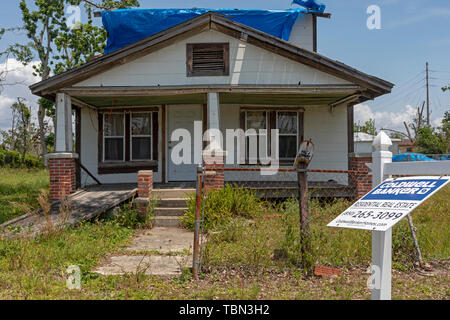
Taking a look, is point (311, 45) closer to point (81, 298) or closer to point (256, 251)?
point (256, 251)

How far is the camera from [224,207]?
7891 mm

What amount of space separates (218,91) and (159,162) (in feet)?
11.0

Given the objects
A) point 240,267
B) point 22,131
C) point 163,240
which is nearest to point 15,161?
point 22,131

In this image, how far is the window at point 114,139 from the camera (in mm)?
12055

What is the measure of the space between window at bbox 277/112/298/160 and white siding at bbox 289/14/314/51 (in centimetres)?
329

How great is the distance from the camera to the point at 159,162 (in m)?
11.8

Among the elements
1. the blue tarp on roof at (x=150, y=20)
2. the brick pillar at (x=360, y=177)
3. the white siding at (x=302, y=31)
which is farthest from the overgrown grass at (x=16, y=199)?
the white siding at (x=302, y=31)

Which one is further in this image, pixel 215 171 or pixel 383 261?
pixel 215 171

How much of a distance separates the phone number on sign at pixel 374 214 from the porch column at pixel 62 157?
7.63 meters

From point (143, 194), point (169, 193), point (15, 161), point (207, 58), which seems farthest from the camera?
point (15, 161)

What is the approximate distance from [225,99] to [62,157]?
15.6 feet

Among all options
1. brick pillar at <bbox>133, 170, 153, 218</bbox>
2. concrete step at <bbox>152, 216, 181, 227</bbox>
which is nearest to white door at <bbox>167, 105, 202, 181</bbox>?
brick pillar at <bbox>133, 170, 153, 218</bbox>

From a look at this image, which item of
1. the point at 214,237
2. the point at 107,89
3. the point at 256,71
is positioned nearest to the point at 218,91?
the point at 256,71

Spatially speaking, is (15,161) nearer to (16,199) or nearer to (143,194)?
(16,199)
